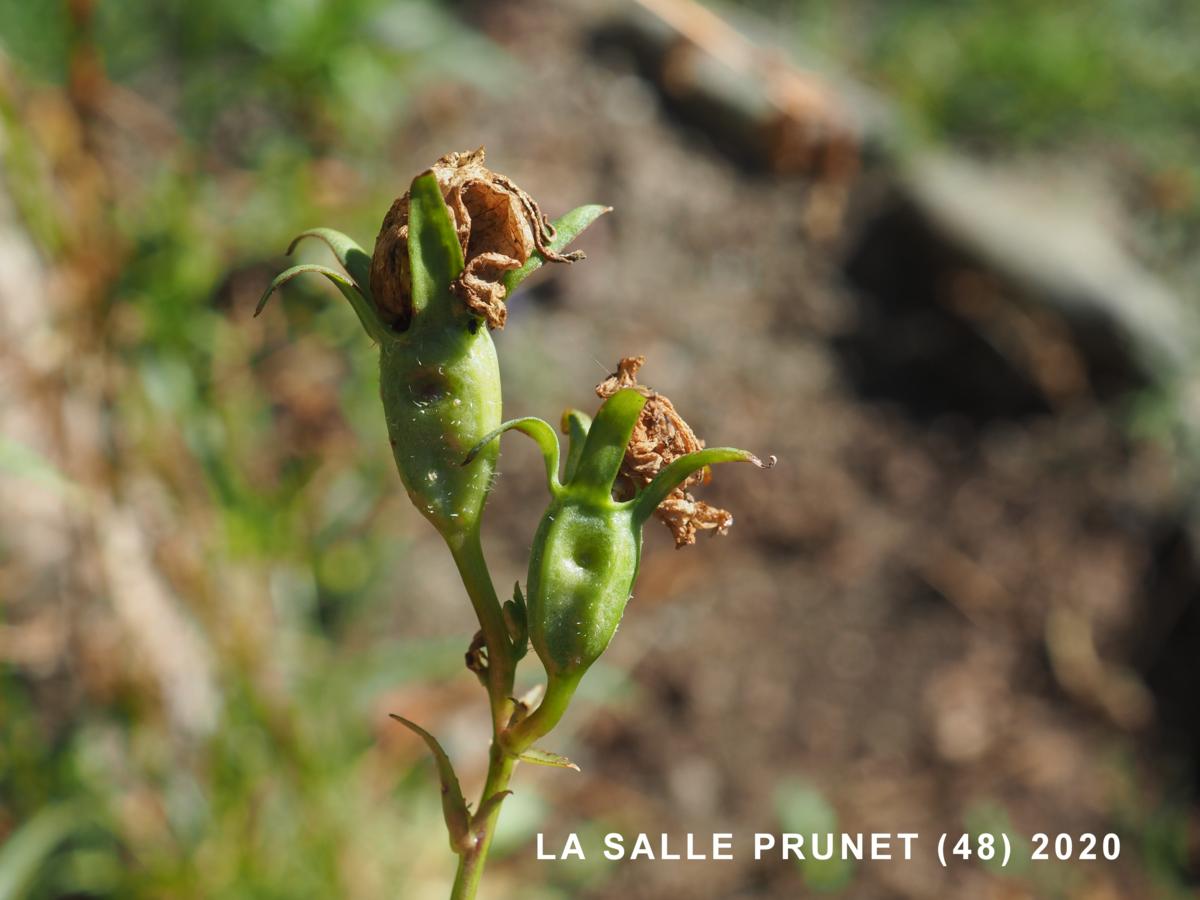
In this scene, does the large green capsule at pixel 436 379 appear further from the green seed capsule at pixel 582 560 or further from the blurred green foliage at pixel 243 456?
the blurred green foliage at pixel 243 456

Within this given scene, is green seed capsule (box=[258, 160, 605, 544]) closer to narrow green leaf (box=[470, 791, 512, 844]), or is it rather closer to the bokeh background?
narrow green leaf (box=[470, 791, 512, 844])

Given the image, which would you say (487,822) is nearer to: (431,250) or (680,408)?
(431,250)

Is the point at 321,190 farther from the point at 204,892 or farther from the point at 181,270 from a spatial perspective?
the point at 204,892

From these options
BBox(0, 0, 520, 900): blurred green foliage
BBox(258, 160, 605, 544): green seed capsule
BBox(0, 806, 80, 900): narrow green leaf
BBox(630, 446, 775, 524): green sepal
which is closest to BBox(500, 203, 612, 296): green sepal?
BBox(258, 160, 605, 544): green seed capsule

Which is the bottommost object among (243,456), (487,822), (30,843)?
(487,822)

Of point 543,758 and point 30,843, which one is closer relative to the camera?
point 543,758

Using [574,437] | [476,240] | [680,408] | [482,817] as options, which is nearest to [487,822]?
[482,817]

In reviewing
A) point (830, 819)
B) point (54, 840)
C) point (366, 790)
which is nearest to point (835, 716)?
point (830, 819)

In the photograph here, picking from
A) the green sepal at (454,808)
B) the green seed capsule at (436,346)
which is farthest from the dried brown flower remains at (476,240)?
the green sepal at (454,808)
